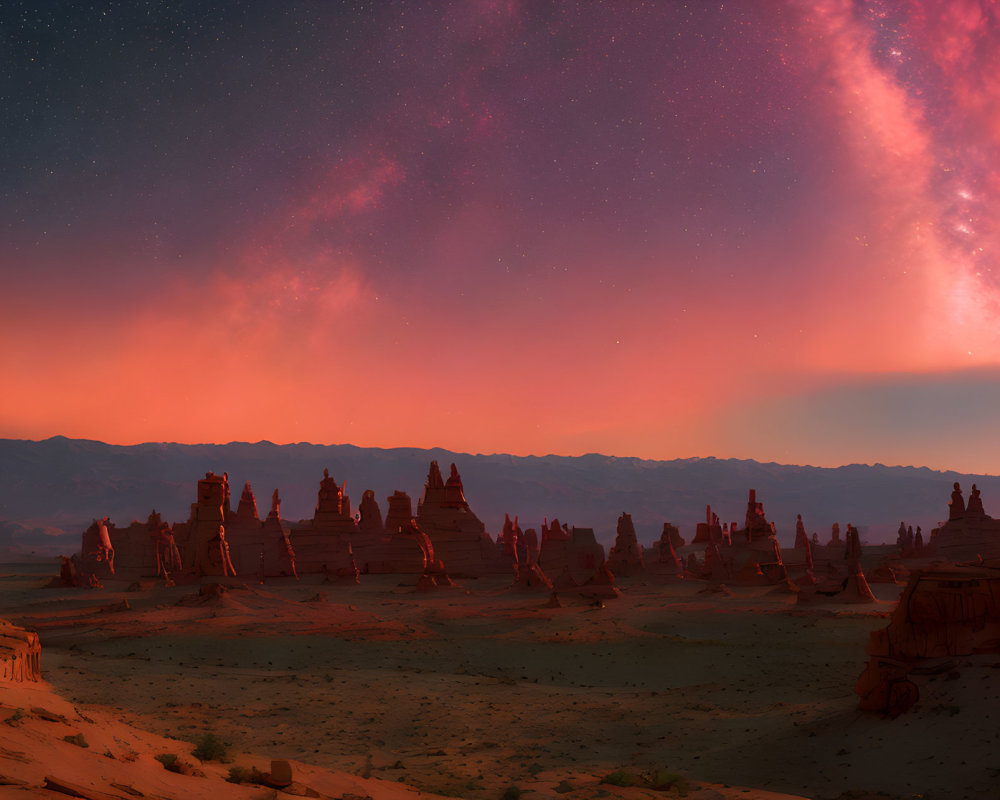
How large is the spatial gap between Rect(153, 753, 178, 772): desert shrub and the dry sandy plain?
0.35 m

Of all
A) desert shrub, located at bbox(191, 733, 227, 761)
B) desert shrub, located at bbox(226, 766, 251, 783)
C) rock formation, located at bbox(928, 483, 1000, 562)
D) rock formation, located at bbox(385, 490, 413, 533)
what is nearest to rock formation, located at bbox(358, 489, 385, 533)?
rock formation, located at bbox(385, 490, 413, 533)

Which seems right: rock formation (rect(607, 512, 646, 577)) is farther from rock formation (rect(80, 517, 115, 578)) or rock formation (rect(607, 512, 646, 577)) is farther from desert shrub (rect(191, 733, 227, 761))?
desert shrub (rect(191, 733, 227, 761))

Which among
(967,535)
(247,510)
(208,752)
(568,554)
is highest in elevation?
(247,510)

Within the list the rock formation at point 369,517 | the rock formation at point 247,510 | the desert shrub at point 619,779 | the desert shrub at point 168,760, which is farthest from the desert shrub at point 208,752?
the rock formation at point 369,517

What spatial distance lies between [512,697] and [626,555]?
3895cm

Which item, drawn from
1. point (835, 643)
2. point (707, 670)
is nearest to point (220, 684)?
point (707, 670)

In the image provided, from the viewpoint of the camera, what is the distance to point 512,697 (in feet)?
61.3

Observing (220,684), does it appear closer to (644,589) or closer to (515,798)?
(515,798)

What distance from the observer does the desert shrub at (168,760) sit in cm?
969

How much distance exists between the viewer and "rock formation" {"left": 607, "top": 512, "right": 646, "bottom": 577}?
2151 inches

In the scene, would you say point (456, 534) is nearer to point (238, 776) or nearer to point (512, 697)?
point (512, 697)

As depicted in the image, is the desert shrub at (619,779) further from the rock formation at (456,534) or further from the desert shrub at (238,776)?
the rock formation at (456,534)

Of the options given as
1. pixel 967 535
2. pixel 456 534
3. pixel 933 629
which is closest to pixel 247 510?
pixel 456 534

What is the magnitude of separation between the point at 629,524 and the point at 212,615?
35.8m
